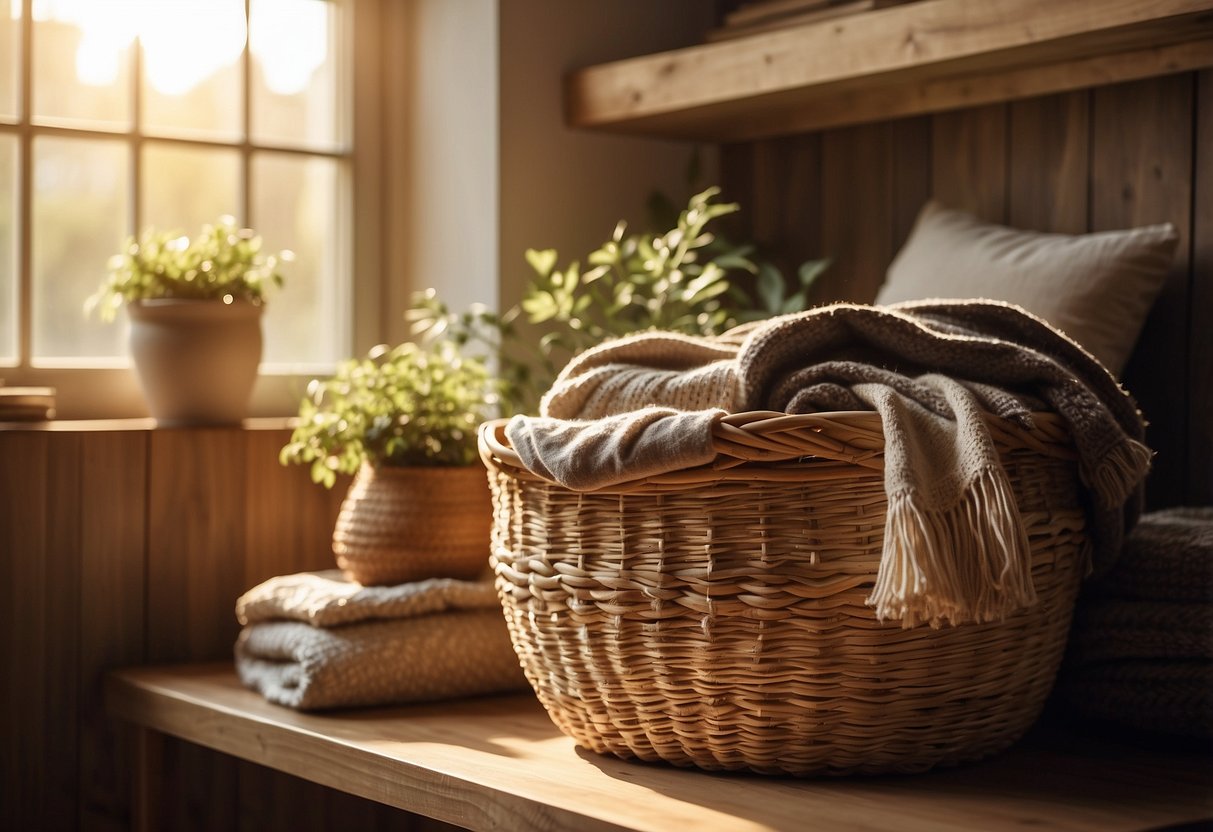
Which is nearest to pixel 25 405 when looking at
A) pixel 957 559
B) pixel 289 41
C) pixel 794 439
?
pixel 289 41

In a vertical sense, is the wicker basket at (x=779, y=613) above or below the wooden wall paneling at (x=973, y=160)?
below

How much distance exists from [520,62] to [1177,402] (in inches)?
37.9

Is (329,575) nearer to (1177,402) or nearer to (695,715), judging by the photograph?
(695,715)

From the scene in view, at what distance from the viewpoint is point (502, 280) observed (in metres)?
1.89

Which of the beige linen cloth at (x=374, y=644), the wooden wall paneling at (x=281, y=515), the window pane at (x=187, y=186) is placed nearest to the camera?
the beige linen cloth at (x=374, y=644)

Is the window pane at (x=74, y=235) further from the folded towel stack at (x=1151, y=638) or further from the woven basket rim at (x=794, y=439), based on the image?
the folded towel stack at (x=1151, y=638)

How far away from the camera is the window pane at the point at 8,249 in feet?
5.73

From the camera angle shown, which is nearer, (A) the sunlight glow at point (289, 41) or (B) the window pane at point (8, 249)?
(B) the window pane at point (8, 249)

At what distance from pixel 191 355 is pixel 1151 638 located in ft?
3.73

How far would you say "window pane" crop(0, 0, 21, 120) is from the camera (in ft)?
5.74

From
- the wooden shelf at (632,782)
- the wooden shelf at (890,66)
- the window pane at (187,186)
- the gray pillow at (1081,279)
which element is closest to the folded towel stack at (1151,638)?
the wooden shelf at (632,782)

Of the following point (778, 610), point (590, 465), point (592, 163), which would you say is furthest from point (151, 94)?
point (778, 610)

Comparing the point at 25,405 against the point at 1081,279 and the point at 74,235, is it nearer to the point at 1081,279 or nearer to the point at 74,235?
the point at 74,235

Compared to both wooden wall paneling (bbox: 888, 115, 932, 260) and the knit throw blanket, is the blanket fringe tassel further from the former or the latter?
wooden wall paneling (bbox: 888, 115, 932, 260)
